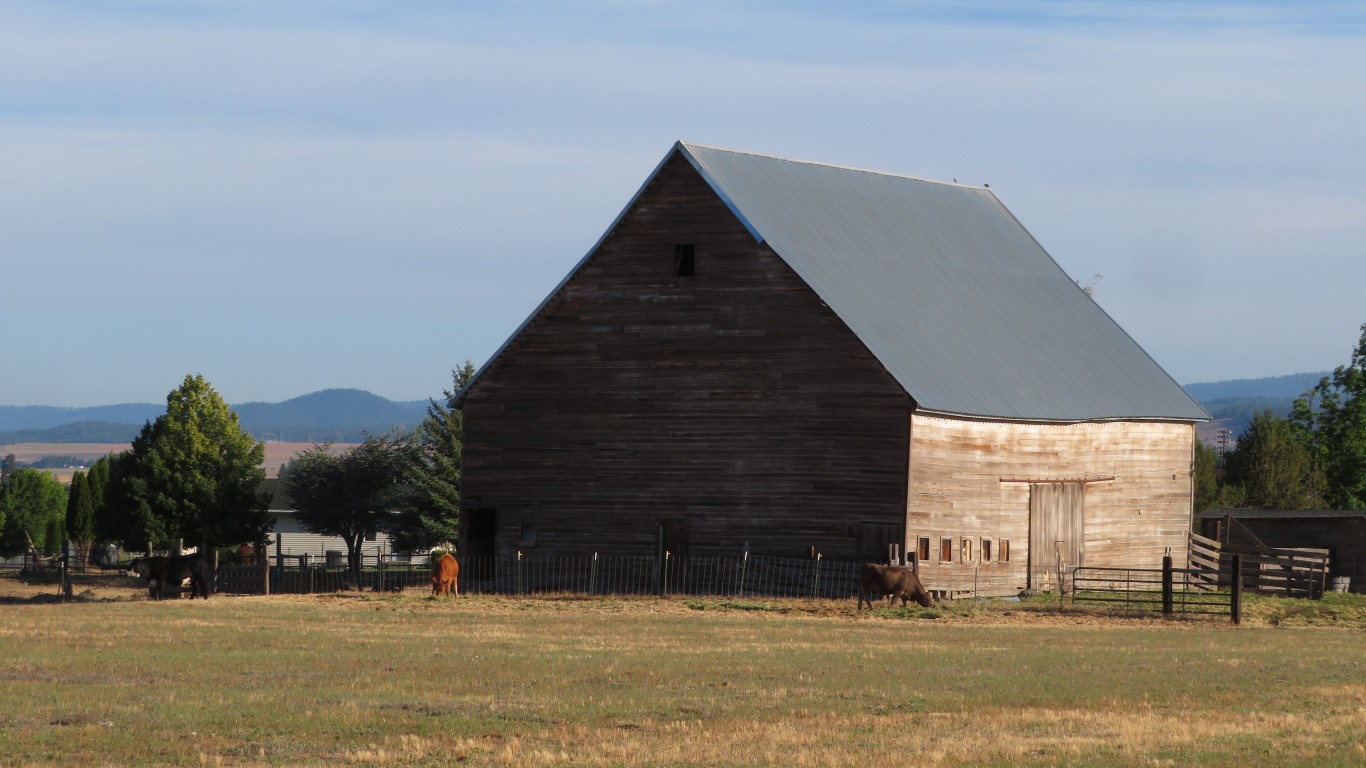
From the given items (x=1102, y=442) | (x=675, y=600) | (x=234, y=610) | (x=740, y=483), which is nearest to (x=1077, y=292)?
(x=1102, y=442)

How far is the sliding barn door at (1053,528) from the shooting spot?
5097 centimetres

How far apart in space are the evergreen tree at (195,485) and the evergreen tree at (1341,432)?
45.4 m

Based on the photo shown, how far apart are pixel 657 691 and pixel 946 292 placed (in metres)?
31.6

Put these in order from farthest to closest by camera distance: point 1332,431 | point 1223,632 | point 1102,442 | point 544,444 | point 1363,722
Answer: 1. point 1332,431
2. point 1102,442
3. point 544,444
4. point 1223,632
5. point 1363,722

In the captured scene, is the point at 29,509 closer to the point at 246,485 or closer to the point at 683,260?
the point at 246,485

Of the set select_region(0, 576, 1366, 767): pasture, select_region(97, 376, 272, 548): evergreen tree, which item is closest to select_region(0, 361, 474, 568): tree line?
select_region(97, 376, 272, 548): evergreen tree

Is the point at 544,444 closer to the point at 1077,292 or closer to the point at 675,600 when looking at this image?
the point at 675,600

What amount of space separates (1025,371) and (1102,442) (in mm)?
3535

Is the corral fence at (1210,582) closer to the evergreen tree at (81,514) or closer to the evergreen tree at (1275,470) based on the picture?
the evergreen tree at (1275,470)

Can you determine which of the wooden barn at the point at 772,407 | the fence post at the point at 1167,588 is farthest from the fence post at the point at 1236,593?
the wooden barn at the point at 772,407

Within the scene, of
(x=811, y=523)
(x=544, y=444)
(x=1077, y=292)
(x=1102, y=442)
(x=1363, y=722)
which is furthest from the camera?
(x=1077, y=292)

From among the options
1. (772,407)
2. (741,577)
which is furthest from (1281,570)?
(741,577)

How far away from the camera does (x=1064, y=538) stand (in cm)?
5219

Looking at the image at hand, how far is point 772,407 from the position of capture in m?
47.3
